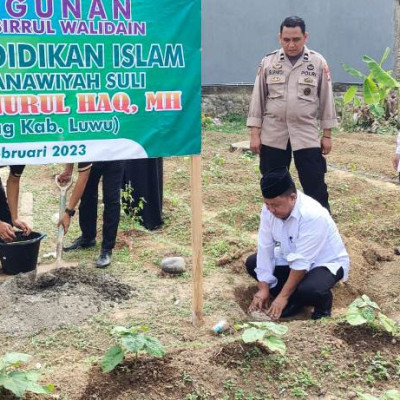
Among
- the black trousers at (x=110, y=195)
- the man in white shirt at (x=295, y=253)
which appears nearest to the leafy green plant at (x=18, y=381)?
the man in white shirt at (x=295, y=253)

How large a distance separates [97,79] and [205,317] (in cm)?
164

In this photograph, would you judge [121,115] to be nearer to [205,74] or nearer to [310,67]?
[310,67]

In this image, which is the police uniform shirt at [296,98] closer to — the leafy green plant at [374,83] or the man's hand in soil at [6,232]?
the leafy green plant at [374,83]

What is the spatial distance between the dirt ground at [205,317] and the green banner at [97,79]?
1.08 meters

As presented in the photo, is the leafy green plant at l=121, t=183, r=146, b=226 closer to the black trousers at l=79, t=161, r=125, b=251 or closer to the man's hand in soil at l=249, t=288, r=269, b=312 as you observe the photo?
the black trousers at l=79, t=161, r=125, b=251

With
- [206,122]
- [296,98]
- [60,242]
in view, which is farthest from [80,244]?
[206,122]

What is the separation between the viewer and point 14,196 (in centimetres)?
512

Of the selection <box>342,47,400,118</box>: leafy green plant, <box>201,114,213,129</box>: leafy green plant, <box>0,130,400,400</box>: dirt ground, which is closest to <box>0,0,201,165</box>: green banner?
<box>0,130,400,400</box>: dirt ground

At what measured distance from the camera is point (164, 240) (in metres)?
5.84

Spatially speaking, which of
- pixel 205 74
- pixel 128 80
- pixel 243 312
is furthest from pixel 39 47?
pixel 205 74

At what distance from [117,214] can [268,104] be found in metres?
1.52

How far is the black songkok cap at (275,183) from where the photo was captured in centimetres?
384

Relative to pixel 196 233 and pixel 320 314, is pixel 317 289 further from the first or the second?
pixel 196 233

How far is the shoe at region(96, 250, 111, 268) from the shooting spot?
5105 millimetres
